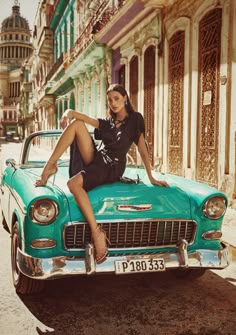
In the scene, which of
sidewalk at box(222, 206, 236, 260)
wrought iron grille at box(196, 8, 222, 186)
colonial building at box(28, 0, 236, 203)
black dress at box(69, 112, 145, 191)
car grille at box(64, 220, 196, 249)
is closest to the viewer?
car grille at box(64, 220, 196, 249)

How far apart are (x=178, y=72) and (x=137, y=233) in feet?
22.2

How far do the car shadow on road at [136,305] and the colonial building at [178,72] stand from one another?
1.62 m

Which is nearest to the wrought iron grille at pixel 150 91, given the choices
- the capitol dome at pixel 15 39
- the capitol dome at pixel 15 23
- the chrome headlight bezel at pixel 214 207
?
the chrome headlight bezel at pixel 214 207

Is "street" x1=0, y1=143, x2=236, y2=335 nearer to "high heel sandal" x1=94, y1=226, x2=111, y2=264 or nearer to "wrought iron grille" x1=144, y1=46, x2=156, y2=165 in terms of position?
"high heel sandal" x1=94, y1=226, x2=111, y2=264

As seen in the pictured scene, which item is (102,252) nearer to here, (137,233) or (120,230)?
(120,230)

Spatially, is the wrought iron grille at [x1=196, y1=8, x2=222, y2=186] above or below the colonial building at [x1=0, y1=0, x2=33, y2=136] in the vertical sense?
below

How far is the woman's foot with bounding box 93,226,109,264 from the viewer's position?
2.97 metres

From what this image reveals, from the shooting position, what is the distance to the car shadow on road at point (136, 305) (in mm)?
2814

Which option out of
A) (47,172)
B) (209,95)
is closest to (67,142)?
(47,172)

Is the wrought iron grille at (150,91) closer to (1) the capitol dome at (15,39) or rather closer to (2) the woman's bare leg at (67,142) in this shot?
(2) the woman's bare leg at (67,142)

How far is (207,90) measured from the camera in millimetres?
8000

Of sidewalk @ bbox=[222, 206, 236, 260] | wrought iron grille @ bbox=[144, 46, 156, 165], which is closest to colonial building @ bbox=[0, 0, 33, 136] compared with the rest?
wrought iron grille @ bbox=[144, 46, 156, 165]

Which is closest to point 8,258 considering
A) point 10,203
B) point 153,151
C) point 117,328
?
point 10,203

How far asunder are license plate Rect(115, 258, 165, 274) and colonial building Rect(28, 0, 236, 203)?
6.16 ft
